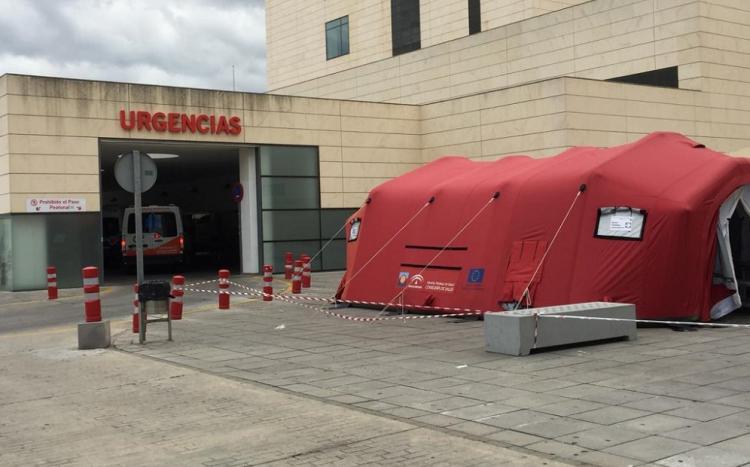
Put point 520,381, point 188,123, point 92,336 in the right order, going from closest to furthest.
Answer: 1. point 520,381
2. point 92,336
3. point 188,123

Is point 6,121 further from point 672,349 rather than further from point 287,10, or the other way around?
point 287,10

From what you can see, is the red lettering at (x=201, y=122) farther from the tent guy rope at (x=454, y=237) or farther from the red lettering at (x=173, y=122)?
the tent guy rope at (x=454, y=237)

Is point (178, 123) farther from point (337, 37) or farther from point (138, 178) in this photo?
point (337, 37)

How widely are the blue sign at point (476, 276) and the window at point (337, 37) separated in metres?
35.4

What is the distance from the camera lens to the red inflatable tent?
1277 cm

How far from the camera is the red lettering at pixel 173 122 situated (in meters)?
25.9

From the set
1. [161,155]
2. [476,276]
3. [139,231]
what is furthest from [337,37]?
[139,231]

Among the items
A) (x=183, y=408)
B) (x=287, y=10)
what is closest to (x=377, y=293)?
(x=183, y=408)

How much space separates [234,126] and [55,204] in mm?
6312

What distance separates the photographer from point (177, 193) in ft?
156

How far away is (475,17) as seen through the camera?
41156 millimetres

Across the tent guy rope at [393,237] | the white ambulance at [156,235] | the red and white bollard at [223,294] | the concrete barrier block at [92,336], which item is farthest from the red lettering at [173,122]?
the concrete barrier block at [92,336]

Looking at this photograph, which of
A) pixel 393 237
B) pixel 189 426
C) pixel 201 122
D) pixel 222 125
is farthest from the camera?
pixel 222 125

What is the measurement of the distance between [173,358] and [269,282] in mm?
7829
